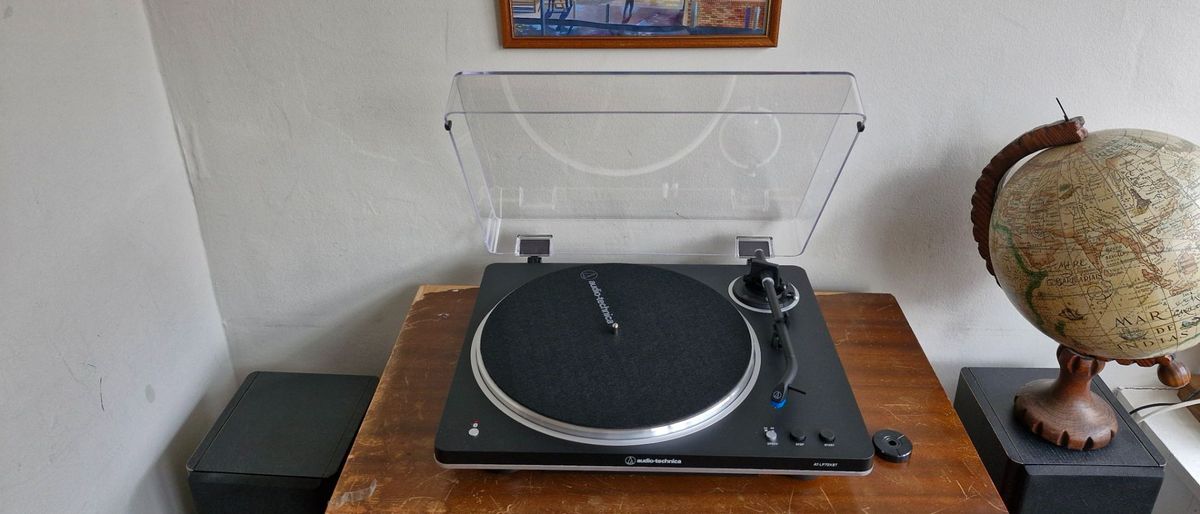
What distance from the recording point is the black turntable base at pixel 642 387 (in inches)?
38.6

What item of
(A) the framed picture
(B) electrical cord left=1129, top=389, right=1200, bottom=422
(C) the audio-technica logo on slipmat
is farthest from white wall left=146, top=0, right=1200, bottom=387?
(C) the audio-technica logo on slipmat

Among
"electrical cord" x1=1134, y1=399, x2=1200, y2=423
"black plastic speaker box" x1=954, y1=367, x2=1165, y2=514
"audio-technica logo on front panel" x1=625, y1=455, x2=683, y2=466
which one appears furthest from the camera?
"electrical cord" x1=1134, y1=399, x2=1200, y2=423

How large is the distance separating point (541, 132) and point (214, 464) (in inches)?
29.7

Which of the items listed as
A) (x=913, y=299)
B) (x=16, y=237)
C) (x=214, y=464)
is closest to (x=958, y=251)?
(x=913, y=299)

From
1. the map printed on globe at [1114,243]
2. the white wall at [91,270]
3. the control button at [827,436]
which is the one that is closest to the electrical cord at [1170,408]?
the map printed on globe at [1114,243]

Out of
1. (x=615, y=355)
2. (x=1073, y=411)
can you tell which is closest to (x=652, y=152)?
(x=615, y=355)

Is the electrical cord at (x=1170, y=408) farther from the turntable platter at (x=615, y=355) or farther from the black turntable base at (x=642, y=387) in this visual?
the turntable platter at (x=615, y=355)

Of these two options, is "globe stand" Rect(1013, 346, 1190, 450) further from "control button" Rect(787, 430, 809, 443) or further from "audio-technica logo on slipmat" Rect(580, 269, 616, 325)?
"audio-technica logo on slipmat" Rect(580, 269, 616, 325)

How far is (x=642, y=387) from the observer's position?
3.41ft

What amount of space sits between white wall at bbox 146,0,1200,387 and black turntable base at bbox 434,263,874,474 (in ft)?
0.96

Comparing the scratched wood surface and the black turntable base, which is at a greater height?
the black turntable base

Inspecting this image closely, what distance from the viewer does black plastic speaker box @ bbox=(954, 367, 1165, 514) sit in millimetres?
1155

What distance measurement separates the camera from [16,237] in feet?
3.34

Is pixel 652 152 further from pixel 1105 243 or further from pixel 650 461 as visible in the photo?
pixel 1105 243
